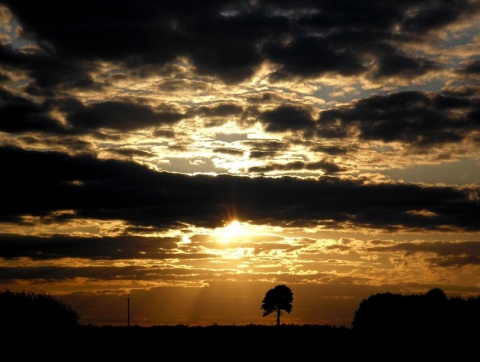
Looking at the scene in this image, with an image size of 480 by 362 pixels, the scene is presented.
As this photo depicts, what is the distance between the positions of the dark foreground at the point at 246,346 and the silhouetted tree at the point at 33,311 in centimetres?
2627

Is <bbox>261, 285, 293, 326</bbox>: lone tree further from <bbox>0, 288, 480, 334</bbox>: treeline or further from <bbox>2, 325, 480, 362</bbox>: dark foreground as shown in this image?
<bbox>2, 325, 480, 362</bbox>: dark foreground

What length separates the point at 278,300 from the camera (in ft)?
439

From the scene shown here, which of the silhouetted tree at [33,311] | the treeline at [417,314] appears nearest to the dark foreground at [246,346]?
the treeline at [417,314]

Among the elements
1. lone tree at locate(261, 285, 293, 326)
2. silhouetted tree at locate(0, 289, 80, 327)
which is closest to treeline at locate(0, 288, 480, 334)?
silhouetted tree at locate(0, 289, 80, 327)

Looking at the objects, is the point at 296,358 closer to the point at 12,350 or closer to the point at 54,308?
the point at 12,350

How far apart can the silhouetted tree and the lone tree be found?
48.2 m

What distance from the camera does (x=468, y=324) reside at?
48.6m

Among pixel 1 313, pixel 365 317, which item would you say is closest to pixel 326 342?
pixel 365 317

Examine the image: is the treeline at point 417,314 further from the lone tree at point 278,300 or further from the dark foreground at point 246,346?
the lone tree at point 278,300

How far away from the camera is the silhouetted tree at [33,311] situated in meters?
87.5

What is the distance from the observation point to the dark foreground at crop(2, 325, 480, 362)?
158 feet

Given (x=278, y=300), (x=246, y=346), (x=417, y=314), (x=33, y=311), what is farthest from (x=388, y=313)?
(x=278, y=300)

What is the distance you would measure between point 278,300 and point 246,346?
78.1m

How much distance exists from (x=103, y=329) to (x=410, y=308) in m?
35.7
